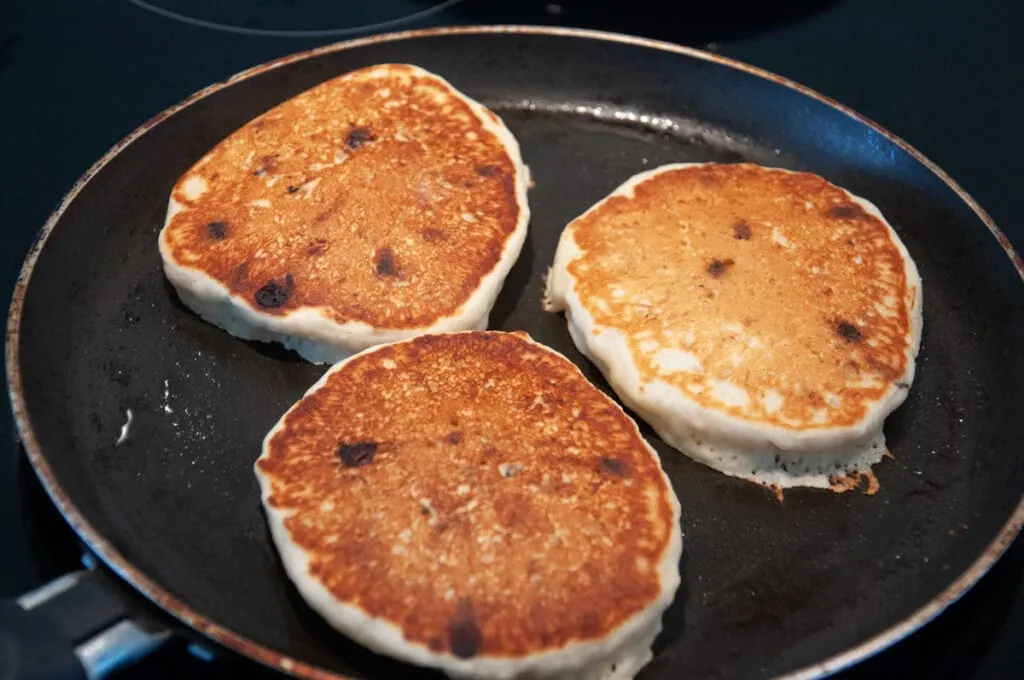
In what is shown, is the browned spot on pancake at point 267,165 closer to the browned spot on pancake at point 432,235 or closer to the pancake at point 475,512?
the browned spot on pancake at point 432,235

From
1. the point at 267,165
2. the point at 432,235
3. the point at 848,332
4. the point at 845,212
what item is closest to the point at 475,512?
the point at 432,235

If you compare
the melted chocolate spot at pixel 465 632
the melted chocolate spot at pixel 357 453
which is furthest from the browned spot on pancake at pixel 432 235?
the melted chocolate spot at pixel 465 632

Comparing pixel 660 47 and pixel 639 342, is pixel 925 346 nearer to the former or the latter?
pixel 639 342

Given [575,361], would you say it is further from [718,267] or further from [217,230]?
[217,230]

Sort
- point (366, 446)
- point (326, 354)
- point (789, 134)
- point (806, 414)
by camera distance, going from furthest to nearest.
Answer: point (789, 134)
point (326, 354)
point (806, 414)
point (366, 446)

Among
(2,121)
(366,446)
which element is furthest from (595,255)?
(2,121)

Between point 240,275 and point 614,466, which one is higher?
point 240,275
